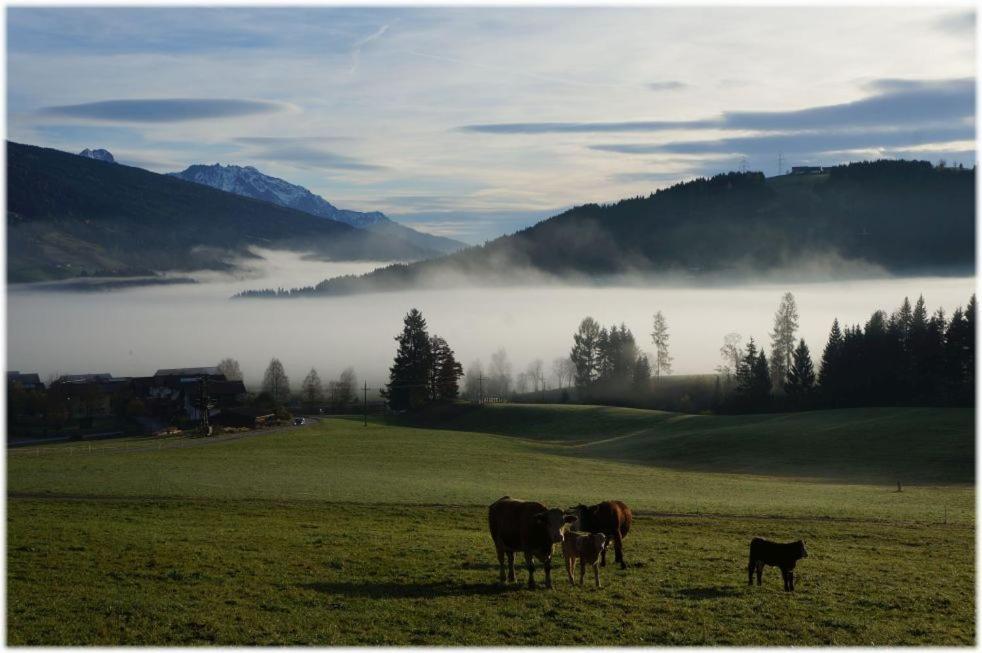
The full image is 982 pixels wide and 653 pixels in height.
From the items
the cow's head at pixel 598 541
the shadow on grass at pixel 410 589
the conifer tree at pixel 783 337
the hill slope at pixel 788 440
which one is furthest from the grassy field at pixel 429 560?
the conifer tree at pixel 783 337

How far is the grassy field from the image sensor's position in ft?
72.7

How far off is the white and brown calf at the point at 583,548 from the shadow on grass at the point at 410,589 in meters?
1.52

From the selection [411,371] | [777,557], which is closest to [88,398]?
[411,371]

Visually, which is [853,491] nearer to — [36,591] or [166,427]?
[36,591]

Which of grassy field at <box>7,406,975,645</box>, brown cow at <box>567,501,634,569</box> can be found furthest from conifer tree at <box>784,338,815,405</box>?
brown cow at <box>567,501,634,569</box>

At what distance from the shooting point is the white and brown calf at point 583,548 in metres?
25.8

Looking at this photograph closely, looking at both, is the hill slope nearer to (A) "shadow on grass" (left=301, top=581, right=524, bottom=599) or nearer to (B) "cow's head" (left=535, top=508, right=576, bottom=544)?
(B) "cow's head" (left=535, top=508, right=576, bottom=544)

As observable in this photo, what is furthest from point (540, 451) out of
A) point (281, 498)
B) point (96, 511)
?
point (96, 511)

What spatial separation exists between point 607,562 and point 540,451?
61848 mm

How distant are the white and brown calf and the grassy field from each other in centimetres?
65

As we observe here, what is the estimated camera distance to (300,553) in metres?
31.1

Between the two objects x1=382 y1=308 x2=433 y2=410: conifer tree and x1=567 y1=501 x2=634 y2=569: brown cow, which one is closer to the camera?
x1=567 y1=501 x2=634 y2=569: brown cow

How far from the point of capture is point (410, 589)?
25797mm

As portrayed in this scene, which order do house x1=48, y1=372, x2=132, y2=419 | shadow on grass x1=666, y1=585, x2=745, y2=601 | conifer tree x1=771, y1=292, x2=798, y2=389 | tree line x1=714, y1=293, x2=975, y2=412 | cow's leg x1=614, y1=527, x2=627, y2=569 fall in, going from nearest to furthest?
shadow on grass x1=666, y1=585, x2=745, y2=601 < cow's leg x1=614, y1=527, x2=627, y2=569 < tree line x1=714, y1=293, x2=975, y2=412 < house x1=48, y1=372, x2=132, y2=419 < conifer tree x1=771, y1=292, x2=798, y2=389
